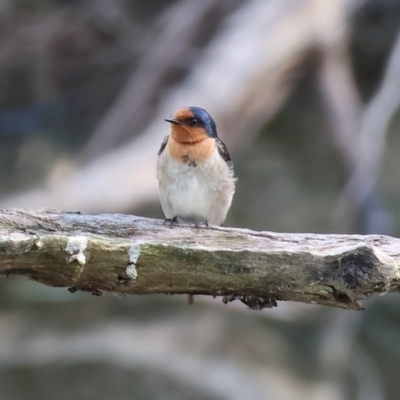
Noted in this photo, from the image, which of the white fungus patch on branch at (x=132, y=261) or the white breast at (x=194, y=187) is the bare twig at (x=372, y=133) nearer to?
the white breast at (x=194, y=187)

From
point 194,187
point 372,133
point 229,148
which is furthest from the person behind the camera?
point 229,148

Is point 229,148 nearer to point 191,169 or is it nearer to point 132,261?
point 191,169

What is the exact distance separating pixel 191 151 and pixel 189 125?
0.26 ft

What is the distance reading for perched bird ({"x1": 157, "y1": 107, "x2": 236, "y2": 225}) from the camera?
201 cm

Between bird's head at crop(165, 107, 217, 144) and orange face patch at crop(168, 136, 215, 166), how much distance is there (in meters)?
0.01

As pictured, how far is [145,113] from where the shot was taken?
3.50 metres

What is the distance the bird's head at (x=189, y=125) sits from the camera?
201 cm

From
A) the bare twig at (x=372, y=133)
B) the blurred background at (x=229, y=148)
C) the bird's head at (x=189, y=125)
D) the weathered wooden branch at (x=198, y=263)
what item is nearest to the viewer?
the weathered wooden branch at (x=198, y=263)

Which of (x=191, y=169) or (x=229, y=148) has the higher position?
(x=191, y=169)

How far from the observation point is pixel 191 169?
A: 202cm

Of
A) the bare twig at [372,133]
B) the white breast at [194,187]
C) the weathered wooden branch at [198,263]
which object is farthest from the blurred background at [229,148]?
the weathered wooden branch at [198,263]

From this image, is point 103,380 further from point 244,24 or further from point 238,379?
point 244,24

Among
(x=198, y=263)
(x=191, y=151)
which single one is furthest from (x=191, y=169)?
(x=198, y=263)

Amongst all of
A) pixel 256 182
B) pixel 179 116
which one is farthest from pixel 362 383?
pixel 179 116
